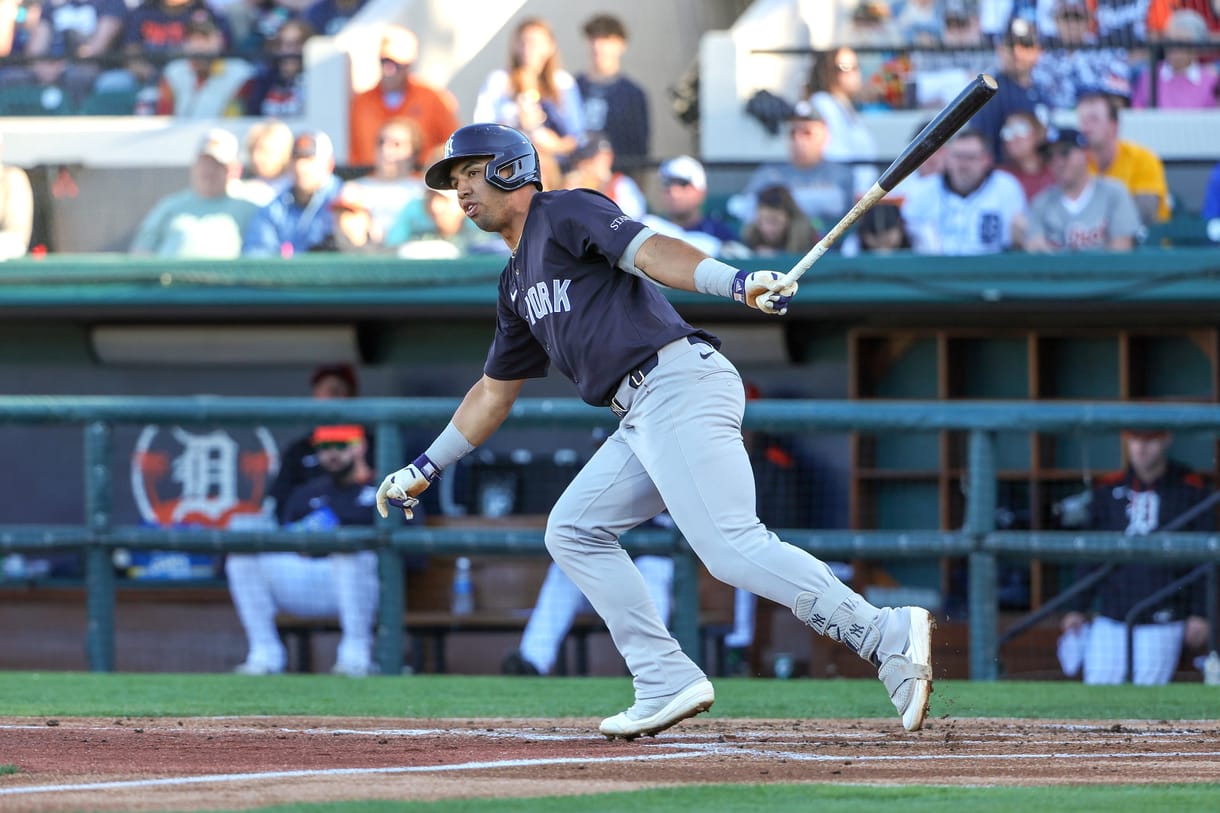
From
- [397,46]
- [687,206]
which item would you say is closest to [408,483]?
[687,206]

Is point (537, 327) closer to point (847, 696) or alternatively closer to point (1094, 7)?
point (847, 696)

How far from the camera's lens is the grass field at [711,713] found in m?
3.47

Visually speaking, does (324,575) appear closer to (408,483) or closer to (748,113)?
(408,483)

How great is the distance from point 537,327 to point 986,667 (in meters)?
3.62

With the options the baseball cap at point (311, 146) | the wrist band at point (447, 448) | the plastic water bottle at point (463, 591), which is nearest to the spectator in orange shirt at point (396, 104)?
the baseball cap at point (311, 146)

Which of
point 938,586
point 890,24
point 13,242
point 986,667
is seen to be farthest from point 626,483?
point 890,24

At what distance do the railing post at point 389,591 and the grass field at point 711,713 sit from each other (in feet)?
1.52

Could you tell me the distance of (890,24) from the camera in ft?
38.0

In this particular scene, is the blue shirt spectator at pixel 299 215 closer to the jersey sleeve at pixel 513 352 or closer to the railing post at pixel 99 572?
the railing post at pixel 99 572

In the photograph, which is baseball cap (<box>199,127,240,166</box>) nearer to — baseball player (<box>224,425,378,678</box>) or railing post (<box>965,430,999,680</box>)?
baseball player (<box>224,425,378,678</box>)

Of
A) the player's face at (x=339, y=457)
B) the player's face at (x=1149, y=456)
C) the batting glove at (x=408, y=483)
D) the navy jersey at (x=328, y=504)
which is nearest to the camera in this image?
the batting glove at (x=408, y=483)

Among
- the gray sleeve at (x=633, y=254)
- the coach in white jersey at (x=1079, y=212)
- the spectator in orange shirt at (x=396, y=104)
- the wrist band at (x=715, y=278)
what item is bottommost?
the wrist band at (x=715, y=278)

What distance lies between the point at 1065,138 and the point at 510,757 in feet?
20.9

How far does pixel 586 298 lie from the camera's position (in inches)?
181
